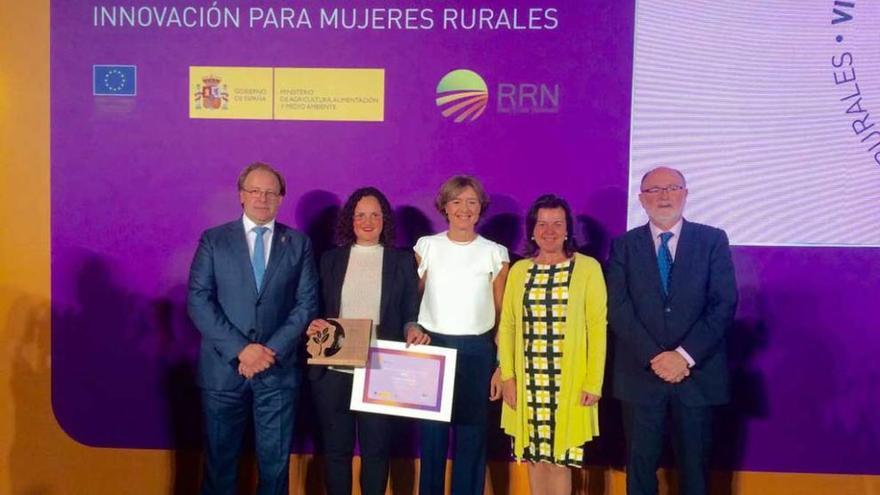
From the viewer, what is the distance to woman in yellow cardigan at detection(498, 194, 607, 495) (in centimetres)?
303

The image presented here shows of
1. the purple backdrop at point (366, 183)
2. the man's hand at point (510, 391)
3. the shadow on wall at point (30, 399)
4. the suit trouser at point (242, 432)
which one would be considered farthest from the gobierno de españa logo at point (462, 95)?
the shadow on wall at point (30, 399)

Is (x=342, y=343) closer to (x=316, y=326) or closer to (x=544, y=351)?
(x=316, y=326)

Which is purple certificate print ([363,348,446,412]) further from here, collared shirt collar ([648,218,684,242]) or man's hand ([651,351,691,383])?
collared shirt collar ([648,218,684,242])

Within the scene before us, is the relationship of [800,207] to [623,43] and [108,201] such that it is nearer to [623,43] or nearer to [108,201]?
[623,43]

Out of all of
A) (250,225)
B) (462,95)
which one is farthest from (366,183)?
(250,225)

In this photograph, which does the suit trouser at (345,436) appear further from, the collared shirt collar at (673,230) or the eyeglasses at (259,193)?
the collared shirt collar at (673,230)

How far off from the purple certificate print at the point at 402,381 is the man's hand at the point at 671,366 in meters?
0.99

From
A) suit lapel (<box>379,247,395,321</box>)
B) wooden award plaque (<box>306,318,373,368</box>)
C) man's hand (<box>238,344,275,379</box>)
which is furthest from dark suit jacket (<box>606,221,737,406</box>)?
man's hand (<box>238,344,275,379</box>)

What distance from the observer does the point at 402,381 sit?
315 cm

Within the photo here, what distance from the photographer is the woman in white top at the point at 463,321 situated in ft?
10.4

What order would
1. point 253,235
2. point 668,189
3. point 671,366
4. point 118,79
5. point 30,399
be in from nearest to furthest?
point 671,366 → point 668,189 → point 253,235 → point 118,79 → point 30,399

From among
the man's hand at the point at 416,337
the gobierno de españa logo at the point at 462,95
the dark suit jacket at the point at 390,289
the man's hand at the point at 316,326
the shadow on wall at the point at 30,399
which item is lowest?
the shadow on wall at the point at 30,399

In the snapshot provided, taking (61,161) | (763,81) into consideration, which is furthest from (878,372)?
(61,161)

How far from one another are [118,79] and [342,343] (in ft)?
6.99
